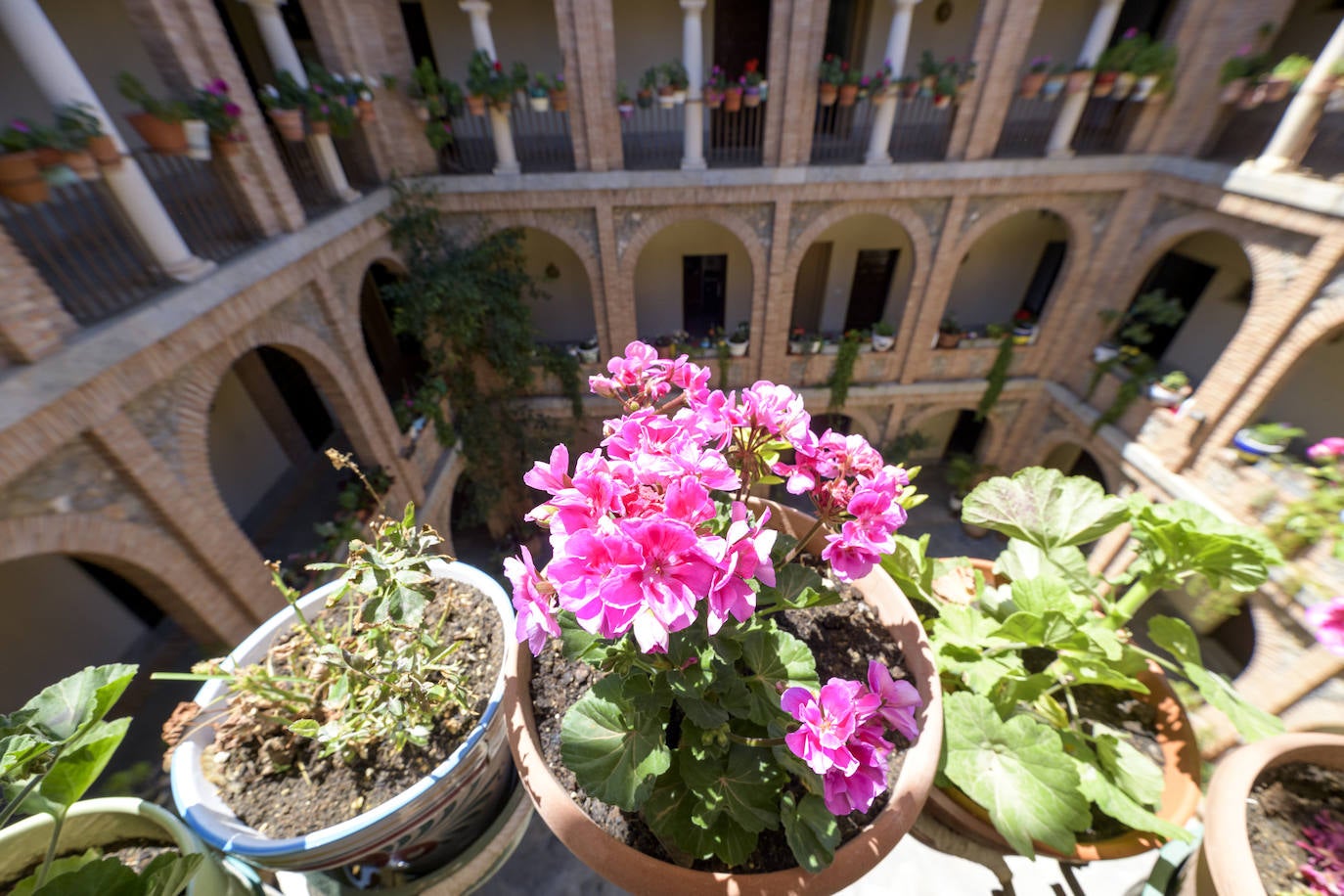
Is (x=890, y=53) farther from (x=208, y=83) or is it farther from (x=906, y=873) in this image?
(x=906, y=873)

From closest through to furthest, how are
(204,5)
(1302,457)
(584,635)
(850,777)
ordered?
(850,777)
(584,635)
(204,5)
(1302,457)

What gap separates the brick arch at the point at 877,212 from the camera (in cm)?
769

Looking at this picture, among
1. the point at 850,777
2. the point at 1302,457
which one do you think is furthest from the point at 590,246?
the point at 1302,457

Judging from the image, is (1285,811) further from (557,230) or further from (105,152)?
(557,230)

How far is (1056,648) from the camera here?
1.87 metres

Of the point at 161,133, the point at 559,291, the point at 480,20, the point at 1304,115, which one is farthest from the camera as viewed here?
the point at 559,291

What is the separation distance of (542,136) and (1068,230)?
26.3 ft

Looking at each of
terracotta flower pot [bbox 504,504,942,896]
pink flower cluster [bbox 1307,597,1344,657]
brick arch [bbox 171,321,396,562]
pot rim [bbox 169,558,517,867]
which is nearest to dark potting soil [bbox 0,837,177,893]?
pot rim [bbox 169,558,517,867]

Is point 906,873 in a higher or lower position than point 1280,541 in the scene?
higher

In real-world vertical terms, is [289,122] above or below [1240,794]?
above

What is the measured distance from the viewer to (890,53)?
22.7ft

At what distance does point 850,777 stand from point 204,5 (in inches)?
237

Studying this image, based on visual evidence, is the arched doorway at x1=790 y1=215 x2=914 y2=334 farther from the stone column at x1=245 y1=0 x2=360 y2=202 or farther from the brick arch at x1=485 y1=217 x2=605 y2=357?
the stone column at x1=245 y1=0 x2=360 y2=202

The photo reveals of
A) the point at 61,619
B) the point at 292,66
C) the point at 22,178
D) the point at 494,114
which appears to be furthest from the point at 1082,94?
the point at 61,619
